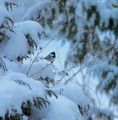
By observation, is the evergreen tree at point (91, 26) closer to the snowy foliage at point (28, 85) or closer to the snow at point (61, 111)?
the snowy foliage at point (28, 85)

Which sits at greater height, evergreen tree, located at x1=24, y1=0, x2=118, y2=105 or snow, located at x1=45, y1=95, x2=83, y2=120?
snow, located at x1=45, y1=95, x2=83, y2=120

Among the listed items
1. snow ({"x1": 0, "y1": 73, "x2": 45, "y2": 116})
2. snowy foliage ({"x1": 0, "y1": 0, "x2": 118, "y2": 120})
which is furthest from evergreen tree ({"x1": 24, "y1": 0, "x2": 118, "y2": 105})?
snow ({"x1": 0, "y1": 73, "x2": 45, "y2": 116})

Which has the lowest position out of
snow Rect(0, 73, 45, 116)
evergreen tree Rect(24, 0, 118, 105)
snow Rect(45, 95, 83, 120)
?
evergreen tree Rect(24, 0, 118, 105)

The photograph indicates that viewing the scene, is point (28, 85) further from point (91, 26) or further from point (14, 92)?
point (91, 26)

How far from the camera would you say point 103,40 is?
Answer: 806 cm

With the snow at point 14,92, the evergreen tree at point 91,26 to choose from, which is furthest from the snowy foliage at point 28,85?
the evergreen tree at point 91,26

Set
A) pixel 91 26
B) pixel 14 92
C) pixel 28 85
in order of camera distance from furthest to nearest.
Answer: pixel 91 26 → pixel 28 85 → pixel 14 92

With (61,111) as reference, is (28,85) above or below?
above

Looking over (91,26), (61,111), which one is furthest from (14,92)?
(91,26)

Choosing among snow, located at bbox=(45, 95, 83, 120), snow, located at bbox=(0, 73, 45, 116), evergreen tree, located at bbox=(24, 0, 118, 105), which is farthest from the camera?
evergreen tree, located at bbox=(24, 0, 118, 105)

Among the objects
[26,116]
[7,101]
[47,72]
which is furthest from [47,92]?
[47,72]

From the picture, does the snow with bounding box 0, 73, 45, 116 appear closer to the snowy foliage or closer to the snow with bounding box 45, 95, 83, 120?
the snowy foliage

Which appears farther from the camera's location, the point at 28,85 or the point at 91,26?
the point at 91,26

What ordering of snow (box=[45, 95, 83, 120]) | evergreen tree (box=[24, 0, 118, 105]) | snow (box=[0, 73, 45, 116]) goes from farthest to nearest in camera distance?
1. evergreen tree (box=[24, 0, 118, 105])
2. snow (box=[45, 95, 83, 120])
3. snow (box=[0, 73, 45, 116])
